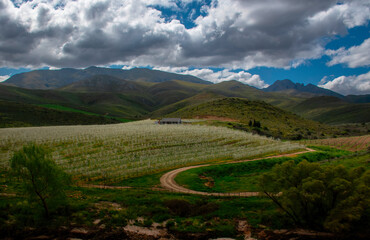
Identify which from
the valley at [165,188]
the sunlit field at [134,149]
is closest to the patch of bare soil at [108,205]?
the valley at [165,188]

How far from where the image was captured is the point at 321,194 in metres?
20.9

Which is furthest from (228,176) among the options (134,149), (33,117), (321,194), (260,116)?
(33,117)

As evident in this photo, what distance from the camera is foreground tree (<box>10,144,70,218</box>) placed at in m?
21.3

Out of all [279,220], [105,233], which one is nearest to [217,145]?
[279,220]

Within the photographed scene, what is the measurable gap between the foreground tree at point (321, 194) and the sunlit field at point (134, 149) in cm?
2868

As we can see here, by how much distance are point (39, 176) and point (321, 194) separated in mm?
24396

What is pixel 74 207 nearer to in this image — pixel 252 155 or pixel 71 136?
pixel 252 155

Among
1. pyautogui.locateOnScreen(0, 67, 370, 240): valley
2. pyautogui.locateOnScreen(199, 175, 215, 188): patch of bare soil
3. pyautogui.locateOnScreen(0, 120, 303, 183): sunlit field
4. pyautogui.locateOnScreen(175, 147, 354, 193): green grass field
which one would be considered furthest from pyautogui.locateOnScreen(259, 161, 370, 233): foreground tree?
pyautogui.locateOnScreen(0, 120, 303, 183): sunlit field

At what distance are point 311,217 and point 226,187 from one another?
58.0 feet

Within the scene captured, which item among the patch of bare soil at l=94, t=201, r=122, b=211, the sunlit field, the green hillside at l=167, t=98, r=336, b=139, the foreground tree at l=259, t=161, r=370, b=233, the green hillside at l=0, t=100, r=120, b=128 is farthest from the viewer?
the green hillside at l=167, t=98, r=336, b=139

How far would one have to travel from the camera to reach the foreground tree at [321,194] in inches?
768

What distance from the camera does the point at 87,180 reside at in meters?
41.3

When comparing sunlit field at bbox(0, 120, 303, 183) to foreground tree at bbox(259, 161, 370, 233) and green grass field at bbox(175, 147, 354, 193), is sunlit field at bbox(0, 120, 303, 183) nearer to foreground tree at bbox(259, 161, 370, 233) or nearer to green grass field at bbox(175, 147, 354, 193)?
green grass field at bbox(175, 147, 354, 193)

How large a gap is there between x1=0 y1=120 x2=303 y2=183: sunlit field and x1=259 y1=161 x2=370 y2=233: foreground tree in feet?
94.1
